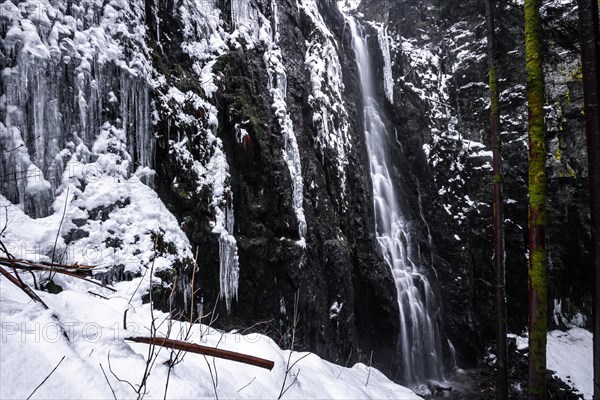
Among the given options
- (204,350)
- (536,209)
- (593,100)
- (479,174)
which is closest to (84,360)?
(204,350)

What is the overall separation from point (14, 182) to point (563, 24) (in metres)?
9.07

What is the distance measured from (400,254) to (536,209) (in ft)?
31.3

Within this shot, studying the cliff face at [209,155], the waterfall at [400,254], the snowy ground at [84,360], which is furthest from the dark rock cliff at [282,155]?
the snowy ground at [84,360]

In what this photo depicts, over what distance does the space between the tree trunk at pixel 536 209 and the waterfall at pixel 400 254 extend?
794cm

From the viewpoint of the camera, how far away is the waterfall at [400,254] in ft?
39.4

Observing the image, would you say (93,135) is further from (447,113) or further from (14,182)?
(447,113)

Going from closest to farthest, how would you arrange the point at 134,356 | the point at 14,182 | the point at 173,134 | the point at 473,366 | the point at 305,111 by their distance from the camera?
1. the point at 134,356
2. the point at 14,182
3. the point at 173,134
4. the point at 305,111
5. the point at 473,366

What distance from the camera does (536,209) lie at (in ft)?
15.1

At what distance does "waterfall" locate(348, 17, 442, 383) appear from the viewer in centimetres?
1201

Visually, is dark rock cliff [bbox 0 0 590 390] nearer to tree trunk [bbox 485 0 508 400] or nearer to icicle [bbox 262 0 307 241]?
icicle [bbox 262 0 307 241]

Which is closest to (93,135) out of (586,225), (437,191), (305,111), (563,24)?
(305,111)

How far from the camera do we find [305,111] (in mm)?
10445

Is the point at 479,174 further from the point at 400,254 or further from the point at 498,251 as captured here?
the point at 498,251

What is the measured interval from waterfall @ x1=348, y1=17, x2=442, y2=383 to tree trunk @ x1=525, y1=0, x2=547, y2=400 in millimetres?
7935
